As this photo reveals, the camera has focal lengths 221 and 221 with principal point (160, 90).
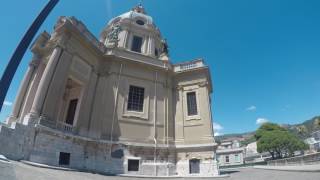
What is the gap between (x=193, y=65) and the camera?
2297 centimetres

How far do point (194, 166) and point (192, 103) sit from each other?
6.04 metres

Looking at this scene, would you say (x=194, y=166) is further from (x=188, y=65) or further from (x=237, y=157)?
(x=237, y=157)

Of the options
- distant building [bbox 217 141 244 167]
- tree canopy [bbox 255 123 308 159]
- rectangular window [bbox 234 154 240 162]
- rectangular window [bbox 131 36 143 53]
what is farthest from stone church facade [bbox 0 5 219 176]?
rectangular window [bbox 234 154 240 162]

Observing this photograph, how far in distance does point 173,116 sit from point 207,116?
10.7 feet

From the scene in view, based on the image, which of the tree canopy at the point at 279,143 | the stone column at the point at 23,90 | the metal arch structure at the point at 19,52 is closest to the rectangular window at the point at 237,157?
the tree canopy at the point at 279,143

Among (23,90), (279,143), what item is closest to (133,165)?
(23,90)

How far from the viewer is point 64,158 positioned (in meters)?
14.3

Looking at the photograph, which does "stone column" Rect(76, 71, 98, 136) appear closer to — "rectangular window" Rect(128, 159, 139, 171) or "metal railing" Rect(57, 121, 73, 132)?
"metal railing" Rect(57, 121, 73, 132)

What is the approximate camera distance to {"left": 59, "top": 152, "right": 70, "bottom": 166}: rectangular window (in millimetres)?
13984

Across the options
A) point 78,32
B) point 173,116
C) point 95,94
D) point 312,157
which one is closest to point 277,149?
point 312,157

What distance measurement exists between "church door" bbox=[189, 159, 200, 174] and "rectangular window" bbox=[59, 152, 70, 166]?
9717 millimetres

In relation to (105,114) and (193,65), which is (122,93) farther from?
(193,65)

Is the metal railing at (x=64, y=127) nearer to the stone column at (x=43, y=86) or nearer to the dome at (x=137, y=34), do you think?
the stone column at (x=43, y=86)

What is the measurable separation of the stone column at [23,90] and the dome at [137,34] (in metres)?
9.05
